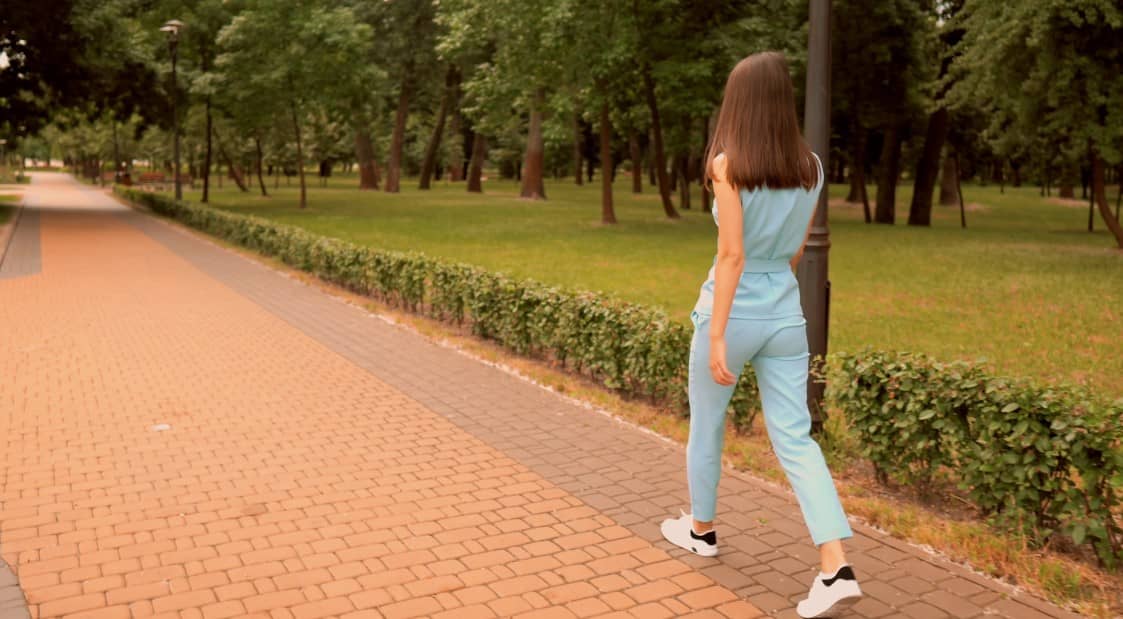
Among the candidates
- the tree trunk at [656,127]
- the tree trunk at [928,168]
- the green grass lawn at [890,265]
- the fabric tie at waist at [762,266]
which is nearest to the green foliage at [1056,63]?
the green grass lawn at [890,265]

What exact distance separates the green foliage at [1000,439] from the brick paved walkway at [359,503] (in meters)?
0.49

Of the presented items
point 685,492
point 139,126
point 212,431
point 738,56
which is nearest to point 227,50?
point 139,126

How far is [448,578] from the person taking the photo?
4176mm

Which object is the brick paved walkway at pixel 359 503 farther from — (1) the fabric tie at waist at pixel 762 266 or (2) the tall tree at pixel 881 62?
(2) the tall tree at pixel 881 62

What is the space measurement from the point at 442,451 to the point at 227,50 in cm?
2956

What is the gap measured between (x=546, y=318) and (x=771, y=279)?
4843 millimetres

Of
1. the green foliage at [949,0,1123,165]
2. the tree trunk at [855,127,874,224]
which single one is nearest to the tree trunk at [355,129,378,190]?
the tree trunk at [855,127,874,224]

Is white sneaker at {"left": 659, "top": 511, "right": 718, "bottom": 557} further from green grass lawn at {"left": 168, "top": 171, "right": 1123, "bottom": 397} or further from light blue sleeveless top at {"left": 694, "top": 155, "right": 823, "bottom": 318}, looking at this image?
green grass lawn at {"left": 168, "top": 171, "right": 1123, "bottom": 397}

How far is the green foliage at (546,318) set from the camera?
22.4 ft

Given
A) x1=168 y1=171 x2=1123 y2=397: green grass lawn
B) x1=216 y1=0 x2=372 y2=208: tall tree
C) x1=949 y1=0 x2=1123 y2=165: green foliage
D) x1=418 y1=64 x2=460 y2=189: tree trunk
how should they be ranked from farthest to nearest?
x1=418 y1=64 x2=460 y2=189: tree trunk → x1=216 y1=0 x2=372 y2=208: tall tree → x1=949 y1=0 x2=1123 y2=165: green foliage → x1=168 y1=171 x2=1123 y2=397: green grass lawn

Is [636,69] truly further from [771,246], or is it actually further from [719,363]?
[719,363]

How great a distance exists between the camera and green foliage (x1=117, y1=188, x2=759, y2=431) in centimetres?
684

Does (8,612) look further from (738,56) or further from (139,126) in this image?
(139,126)

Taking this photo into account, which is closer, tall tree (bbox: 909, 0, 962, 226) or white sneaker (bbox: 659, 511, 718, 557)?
white sneaker (bbox: 659, 511, 718, 557)
